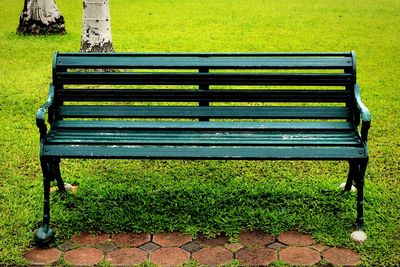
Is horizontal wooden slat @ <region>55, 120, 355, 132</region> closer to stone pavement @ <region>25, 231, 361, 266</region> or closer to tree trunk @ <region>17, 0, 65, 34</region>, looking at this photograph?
stone pavement @ <region>25, 231, 361, 266</region>

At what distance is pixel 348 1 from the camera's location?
78.9ft

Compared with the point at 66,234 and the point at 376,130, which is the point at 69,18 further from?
the point at 66,234

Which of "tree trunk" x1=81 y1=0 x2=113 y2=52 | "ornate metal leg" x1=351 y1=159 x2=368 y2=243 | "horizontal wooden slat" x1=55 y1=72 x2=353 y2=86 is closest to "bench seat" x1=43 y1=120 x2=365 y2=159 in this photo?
"ornate metal leg" x1=351 y1=159 x2=368 y2=243

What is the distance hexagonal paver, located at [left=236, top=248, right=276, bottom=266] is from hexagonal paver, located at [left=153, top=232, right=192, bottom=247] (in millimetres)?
398

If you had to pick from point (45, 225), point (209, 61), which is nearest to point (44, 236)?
point (45, 225)

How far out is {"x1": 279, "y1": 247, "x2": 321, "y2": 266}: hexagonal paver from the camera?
165 inches

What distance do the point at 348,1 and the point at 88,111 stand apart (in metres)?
20.6

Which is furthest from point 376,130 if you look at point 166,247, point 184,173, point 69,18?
point 69,18

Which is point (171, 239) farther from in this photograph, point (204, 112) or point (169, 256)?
point (204, 112)

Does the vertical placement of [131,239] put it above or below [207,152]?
Result: below

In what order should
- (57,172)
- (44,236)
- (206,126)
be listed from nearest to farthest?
1. (44,236)
2. (206,126)
3. (57,172)

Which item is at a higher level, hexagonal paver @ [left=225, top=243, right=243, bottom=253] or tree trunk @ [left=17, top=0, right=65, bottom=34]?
tree trunk @ [left=17, top=0, right=65, bottom=34]

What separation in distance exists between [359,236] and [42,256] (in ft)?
6.83

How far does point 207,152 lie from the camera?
448cm
